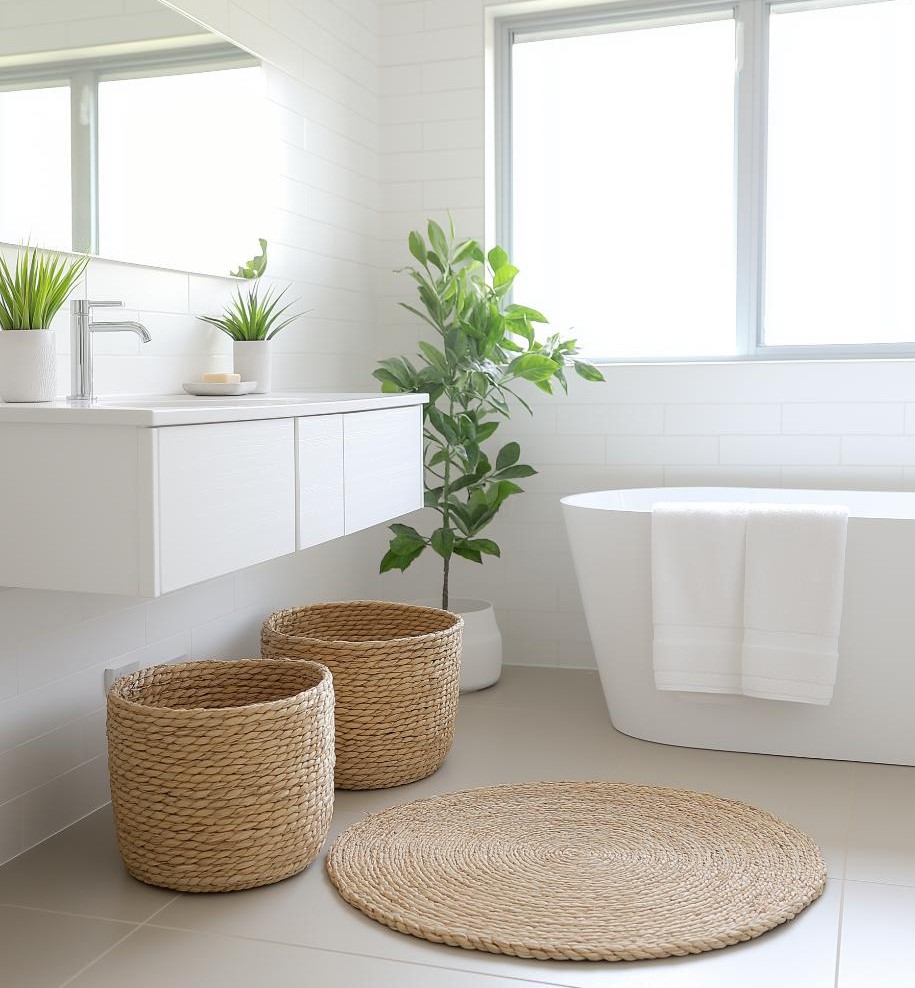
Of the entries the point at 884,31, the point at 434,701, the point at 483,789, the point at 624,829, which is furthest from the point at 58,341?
the point at 884,31

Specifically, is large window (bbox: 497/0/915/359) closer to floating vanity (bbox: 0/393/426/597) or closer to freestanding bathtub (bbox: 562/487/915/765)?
freestanding bathtub (bbox: 562/487/915/765)

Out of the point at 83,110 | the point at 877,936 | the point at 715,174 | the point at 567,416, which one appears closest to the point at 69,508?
the point at 83,110

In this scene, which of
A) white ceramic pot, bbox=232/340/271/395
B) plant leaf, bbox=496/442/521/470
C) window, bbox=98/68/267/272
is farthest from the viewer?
plant leaf, bbox=496/442/521/470

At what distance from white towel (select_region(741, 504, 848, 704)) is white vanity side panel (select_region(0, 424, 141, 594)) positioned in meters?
1.73

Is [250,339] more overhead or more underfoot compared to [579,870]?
more overhead

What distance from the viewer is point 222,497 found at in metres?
2.19

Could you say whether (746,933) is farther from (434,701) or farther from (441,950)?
(434,701)

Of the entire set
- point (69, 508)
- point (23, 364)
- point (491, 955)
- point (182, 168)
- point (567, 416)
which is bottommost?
→ point (491, 955)

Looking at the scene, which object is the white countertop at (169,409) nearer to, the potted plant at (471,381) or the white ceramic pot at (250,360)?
the white ceramic pot at (250,360)

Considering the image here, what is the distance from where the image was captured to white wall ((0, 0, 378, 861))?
255 centimetres

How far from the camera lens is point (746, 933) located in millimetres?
2152

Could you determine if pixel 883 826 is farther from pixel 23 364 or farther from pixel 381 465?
pixel 23 364

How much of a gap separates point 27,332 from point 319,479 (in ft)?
2.25

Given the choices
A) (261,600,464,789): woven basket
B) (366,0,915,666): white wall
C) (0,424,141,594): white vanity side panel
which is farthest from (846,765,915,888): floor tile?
(0,424,141,594): white vanity side panel
